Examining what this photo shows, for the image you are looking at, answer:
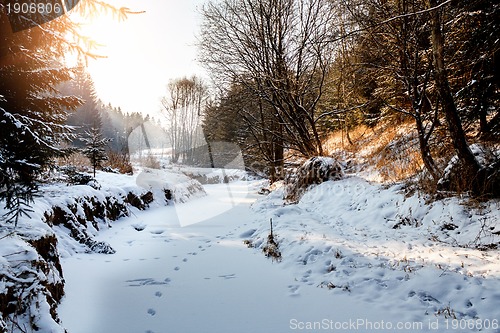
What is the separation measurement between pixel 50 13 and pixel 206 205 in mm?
8318

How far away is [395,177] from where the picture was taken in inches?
311

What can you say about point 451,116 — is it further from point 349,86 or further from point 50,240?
point 349,86

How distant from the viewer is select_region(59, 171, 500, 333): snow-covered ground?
9.67 feet

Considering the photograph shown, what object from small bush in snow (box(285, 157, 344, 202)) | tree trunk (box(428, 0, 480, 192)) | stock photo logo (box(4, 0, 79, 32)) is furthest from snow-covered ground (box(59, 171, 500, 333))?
stock photo logo (box(4, 0, 79, 32))

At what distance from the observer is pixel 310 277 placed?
4059 mm

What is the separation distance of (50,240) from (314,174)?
7.68 metres

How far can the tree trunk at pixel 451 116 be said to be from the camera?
5.04 m

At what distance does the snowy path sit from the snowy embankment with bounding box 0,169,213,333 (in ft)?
1.21

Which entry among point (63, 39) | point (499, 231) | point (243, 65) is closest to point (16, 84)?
point (63, 39)
